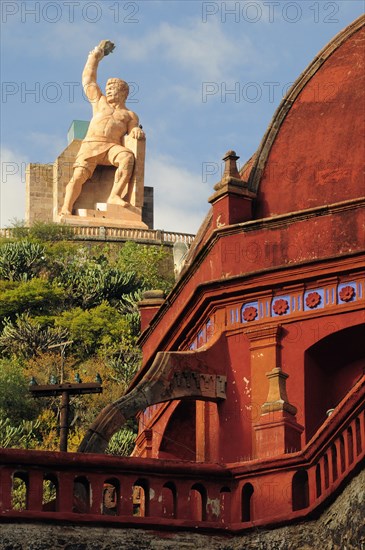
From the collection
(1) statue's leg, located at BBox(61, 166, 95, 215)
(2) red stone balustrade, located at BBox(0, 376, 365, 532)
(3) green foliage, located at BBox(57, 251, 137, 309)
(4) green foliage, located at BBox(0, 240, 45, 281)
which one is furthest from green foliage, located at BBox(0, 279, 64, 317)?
(2) red stone balustrade, located at BBox(0, 376, 365, 532)

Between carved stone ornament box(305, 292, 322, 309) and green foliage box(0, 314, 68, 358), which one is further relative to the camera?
green foliage box(0, 314, 68, 358)

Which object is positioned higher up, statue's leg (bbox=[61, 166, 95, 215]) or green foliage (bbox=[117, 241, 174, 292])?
statue's leg (bbox=[61, 166, 95, 215])

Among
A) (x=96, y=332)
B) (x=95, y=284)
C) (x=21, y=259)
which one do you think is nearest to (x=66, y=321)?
(x=96, y=332)

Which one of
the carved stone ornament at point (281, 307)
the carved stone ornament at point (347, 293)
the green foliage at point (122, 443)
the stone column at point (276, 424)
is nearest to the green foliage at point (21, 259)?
the green foliage at point (122, 443)

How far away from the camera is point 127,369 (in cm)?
5856

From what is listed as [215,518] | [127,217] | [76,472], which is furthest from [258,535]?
[127,217]

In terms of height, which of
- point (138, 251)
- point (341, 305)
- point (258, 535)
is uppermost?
point (138, 251)

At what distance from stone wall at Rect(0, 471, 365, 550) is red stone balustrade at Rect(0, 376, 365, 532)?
10cm

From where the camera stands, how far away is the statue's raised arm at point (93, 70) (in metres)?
80.1

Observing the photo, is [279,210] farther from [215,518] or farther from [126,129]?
[126,129]

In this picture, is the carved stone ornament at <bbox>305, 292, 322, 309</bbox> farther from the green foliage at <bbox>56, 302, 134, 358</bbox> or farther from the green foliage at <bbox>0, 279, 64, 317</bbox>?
the green foliage at <bbox>0, 279, 64, 317</bbox>

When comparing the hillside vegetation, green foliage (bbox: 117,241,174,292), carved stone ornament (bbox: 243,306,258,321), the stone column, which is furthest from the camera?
green foliage (bbox: 117,241,174,292)

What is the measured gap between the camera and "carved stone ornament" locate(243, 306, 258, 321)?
2350 centimetres

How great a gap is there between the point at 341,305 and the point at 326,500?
370cm
